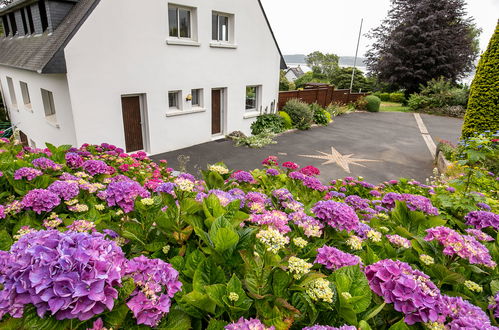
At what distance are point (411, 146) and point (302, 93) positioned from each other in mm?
8148

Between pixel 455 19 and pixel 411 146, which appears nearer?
pixel 411 146

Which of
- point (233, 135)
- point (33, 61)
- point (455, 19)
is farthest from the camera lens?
point (455, 19)

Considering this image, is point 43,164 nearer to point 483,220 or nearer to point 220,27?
point 483,220

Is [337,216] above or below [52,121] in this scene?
above

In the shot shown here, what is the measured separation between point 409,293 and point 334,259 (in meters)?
0.37

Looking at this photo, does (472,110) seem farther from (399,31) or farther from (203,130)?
(399,31)

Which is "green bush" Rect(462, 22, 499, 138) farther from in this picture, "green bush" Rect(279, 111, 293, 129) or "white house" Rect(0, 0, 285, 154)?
"white house" Rect(0, 0, 285, 154)

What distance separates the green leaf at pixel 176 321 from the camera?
3.85 feet

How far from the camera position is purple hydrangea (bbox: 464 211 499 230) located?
2.41 m

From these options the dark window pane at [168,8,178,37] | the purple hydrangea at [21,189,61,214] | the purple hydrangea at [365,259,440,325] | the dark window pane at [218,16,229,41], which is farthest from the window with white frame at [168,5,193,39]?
the purple hydrangea at [365,259,440,325]

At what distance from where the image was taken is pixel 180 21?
1129cm

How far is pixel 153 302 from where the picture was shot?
108 centimetres

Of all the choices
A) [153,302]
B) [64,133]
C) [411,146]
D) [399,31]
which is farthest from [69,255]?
[399,31]

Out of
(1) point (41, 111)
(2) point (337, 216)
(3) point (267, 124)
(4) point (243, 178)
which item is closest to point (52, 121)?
(1) point (41, 111)
